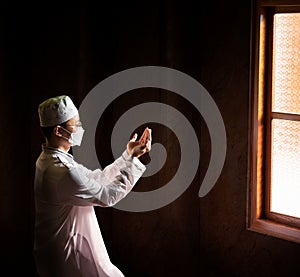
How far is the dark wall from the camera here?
3.90 m

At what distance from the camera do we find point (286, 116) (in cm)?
378

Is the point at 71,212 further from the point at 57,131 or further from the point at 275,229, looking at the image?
the point at 275,229

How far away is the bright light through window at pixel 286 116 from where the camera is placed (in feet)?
12.2

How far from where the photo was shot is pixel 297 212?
12.6 feet

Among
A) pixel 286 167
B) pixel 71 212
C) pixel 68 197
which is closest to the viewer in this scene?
pixel 68 197

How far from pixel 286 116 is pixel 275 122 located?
9cm

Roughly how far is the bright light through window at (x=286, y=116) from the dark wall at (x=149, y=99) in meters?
0.15

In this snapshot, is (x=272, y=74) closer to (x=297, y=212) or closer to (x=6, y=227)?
(x=297, y=212)

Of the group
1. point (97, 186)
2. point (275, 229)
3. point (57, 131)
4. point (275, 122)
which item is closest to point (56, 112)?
point (57, 131)

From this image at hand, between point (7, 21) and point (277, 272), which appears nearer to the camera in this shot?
point (277, 272)

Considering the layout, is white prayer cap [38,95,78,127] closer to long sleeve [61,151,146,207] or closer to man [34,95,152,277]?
man [34,95,152,277]

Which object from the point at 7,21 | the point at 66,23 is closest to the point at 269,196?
the point at 66,23

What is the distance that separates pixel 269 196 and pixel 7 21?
176 cm

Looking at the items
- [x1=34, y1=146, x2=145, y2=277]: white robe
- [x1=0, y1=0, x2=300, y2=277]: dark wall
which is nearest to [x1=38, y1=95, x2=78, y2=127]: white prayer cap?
[x1=34, y1=146, x2=145, y2=277]: white robe
